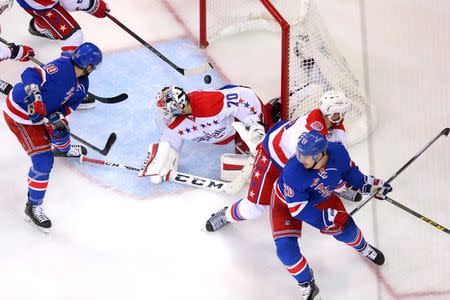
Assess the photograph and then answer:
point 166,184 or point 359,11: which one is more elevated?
point 359,11

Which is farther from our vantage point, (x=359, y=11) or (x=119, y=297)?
(x=359, y=11)

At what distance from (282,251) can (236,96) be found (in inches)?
35.3

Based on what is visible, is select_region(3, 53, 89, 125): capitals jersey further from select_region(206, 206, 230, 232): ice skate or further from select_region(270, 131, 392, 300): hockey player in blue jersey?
select_region(270, 131, 392, 300): hockey player in blue jersey

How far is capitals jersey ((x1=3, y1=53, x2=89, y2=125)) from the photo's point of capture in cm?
393

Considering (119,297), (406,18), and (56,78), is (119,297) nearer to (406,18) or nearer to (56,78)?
(56,78)

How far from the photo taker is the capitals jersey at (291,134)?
12.2 ft

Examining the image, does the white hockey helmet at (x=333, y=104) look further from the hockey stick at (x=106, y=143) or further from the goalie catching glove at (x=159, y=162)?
the hockey stick at (x=106, y=143)

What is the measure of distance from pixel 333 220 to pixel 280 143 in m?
0.43

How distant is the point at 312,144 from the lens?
10.8 feet

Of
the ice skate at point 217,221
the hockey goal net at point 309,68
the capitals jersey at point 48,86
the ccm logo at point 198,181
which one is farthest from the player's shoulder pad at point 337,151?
the capitals jersey at point 48,86

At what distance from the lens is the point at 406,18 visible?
17.4 feet

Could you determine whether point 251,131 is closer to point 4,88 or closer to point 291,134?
point 291,134

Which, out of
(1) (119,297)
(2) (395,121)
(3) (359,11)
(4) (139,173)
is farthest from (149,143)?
(3) (359,11)

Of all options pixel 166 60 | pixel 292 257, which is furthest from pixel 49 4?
pixel 292 257
